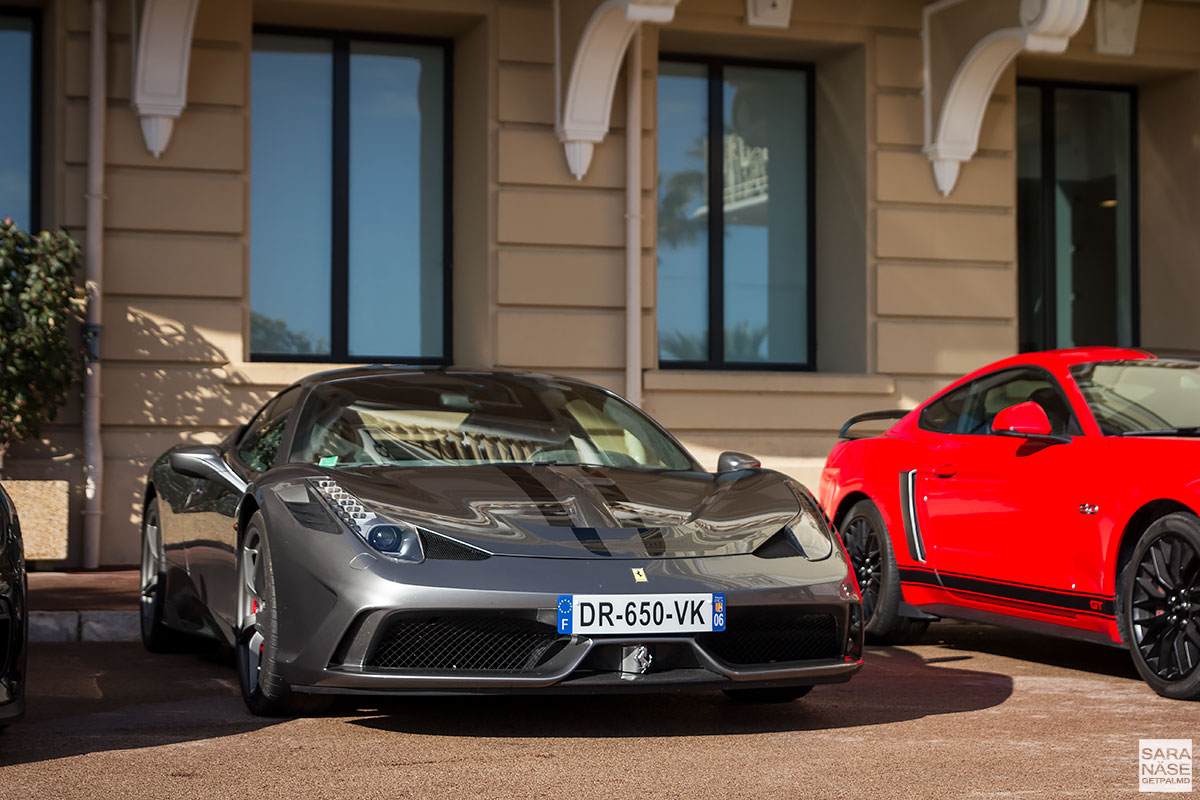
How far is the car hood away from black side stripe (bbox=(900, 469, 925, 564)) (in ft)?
6.15

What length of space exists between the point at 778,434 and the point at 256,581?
7587mm

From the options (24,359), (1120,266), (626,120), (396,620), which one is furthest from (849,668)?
(1120,266)

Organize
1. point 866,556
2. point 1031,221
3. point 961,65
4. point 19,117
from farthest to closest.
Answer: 1. point 1031,221
2. point 961,65
3. point 19,117
4. point 866,556

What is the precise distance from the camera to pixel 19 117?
11953 mm

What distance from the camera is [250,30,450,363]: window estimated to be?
1255 cm

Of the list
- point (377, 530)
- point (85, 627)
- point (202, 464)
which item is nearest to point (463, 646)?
point (377, 530)

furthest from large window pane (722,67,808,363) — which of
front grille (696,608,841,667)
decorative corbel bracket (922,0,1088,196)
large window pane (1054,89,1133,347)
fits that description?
front grille (696,608,841,667)

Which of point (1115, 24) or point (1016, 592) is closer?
point (1016, 592)

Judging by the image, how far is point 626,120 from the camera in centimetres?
1243

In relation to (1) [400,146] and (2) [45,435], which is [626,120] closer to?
(1) [400,146]

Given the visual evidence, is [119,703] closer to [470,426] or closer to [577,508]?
[470,426]

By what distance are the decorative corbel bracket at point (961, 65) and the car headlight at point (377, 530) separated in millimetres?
8498

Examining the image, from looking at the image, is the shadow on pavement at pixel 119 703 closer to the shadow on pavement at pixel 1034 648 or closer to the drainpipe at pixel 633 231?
the shadow on pavement at pixel 1034 648

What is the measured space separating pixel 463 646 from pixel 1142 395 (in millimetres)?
3432
